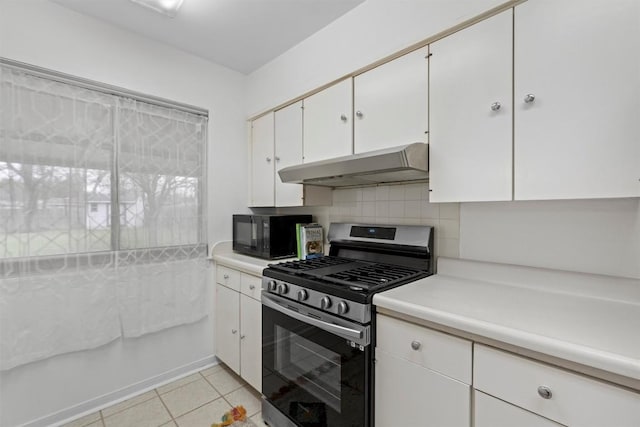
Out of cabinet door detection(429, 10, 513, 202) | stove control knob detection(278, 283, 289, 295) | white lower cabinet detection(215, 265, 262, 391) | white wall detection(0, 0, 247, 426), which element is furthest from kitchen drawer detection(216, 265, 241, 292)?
cabinet door detection(429, 10, 513, 202)

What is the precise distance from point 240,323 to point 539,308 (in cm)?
176

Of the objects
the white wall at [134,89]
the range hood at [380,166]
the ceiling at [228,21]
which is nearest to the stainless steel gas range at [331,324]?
the range hood at [380,166]

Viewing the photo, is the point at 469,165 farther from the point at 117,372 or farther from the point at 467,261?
the point at 117,372

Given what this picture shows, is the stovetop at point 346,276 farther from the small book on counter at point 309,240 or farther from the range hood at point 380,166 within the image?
the range hood at point 380,166

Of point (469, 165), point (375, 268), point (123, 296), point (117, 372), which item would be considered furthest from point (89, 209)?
point (469, 165)

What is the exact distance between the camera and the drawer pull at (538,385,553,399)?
2.68 ft

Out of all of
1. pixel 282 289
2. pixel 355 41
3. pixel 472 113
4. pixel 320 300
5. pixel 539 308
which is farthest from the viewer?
pixel 355 41

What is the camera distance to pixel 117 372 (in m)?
1.94

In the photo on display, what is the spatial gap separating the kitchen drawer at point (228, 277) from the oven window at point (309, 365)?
0.59m

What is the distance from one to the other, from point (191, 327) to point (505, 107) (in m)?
2.50

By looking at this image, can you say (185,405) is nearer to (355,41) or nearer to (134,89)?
(134,89)

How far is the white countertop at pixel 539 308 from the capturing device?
30.5 inches

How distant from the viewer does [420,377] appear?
1096mm

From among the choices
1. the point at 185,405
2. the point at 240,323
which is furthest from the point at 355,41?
the point at 185,405
